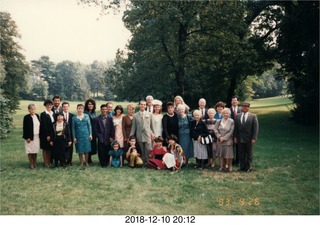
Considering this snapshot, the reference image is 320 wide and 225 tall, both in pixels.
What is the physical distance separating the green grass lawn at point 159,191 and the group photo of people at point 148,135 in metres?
0.45

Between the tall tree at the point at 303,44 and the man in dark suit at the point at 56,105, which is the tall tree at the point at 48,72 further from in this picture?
the man in dark suit at the point at 56,105

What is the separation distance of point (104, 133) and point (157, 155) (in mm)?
1791

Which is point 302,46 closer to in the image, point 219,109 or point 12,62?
point 219,109

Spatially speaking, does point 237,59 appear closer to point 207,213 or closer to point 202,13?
point 202,13

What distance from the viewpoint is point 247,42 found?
2269cm

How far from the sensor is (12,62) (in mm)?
30609

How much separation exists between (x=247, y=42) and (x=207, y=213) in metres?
18.9

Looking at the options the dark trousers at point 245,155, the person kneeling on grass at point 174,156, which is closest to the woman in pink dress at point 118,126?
the person kneeling on grass at point 174,156

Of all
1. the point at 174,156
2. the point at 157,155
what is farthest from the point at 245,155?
the point at 157,155

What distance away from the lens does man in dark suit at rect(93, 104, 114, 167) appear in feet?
32.2

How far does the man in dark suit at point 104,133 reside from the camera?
386 inches

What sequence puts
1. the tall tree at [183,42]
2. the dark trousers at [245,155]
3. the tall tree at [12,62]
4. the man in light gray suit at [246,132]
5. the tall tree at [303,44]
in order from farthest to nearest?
the tall tree at [12,62]
the tall tree at [183,42]
the tall tree at [303,44]
the dark trousers at [245,155]
the man in light gray suit at [246,132]

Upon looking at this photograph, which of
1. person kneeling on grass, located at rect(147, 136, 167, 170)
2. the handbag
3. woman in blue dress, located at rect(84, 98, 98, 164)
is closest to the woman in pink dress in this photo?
woman in blue dress, located at rect(84, 98, 98, 164)
